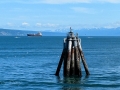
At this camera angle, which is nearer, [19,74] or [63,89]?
[63,89]

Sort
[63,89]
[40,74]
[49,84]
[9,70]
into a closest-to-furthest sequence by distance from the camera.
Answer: [63,89] → [49,84] → [40,74] → [9,70]

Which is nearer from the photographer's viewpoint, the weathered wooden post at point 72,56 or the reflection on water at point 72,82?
the reflection on water at point 72,82

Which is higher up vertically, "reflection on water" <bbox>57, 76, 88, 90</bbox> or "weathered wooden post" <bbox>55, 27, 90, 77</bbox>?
"weathered wooden post" <bbox>55, 27, 90, 77</bbox>

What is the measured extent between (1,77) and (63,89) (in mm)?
11229

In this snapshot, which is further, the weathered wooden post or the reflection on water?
the weathered wooden post

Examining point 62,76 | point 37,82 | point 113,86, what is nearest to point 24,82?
point 37,82

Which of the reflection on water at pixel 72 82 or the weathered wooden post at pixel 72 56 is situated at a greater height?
the weathered wooden post at pixel 72 56

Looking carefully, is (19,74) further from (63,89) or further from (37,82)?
(63,89)

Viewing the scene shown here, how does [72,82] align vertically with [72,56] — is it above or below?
below

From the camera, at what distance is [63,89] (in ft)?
134

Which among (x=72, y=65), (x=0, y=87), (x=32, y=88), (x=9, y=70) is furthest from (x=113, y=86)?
(x=9, y=70)

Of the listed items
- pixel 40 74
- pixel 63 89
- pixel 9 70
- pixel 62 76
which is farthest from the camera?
pixel 9 70

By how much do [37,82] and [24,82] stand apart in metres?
1.43

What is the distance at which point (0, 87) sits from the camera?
4203 cm
